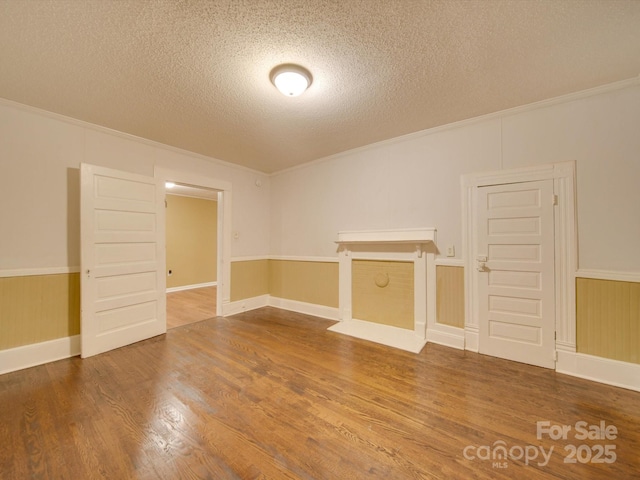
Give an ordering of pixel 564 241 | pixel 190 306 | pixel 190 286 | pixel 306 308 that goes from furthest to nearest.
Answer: pixel 190 286, pixel 190 306, pixel 306 308, pixel 564 241

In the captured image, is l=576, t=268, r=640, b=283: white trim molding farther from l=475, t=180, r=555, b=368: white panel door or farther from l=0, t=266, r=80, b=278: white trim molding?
l=0, t=266, r=80, b=278: white trim molding

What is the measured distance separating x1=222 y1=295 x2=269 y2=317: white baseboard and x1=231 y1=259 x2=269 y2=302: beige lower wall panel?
0.21 ft

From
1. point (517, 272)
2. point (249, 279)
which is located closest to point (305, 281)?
point (249, 279)

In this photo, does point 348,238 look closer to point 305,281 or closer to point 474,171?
point 305,281

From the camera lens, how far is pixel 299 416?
5.88 ft

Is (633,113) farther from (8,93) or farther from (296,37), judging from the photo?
(8,93)

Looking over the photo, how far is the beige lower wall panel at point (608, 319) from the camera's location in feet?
7.03

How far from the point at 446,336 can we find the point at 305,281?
2.34m

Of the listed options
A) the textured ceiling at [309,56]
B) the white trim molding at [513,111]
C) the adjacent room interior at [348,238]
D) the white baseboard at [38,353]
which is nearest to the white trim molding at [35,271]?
the adjacent room interior at [348,238]

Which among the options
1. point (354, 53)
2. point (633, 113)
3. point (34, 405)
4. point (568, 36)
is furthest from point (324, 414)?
point (633, 113)

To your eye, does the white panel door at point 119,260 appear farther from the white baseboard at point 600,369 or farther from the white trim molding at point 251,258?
the white baseboard at point 600,369

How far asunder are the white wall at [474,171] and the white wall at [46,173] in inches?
101

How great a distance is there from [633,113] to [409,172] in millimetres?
1933

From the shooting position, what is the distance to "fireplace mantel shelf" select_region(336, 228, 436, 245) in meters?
3.12
